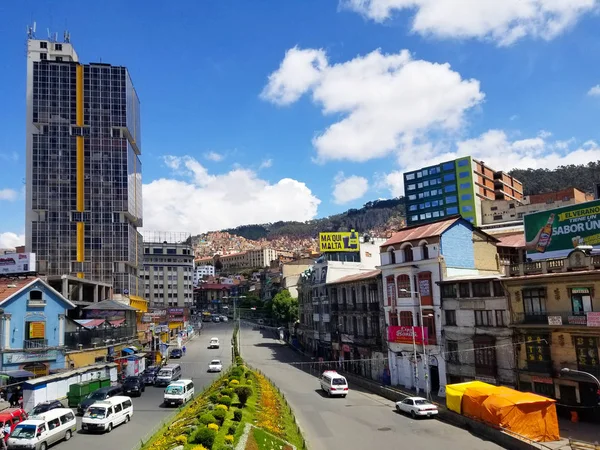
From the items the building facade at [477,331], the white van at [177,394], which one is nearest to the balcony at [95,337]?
the white van at [177,394]

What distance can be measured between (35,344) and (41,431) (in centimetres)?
2329

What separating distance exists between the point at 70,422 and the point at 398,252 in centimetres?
3498

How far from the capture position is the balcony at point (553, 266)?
35.0 metres

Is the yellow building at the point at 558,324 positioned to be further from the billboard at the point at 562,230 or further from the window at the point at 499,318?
the billboard at the point at 562,230

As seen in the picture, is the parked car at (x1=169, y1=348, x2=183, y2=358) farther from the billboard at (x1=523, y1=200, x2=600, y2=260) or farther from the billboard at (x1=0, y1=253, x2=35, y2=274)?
the billboard at (x1=523, y1=200, x2=600, y2=260)

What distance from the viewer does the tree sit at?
104 meters

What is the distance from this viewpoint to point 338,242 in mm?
79625

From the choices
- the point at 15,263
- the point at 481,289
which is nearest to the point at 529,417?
the point at 481,289

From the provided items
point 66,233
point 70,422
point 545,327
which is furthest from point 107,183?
point 545,327

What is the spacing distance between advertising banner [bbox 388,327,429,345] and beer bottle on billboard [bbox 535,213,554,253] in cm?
1261

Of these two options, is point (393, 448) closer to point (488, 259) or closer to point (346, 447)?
point (346, 447)

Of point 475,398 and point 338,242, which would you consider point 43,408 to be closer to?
point 475,398

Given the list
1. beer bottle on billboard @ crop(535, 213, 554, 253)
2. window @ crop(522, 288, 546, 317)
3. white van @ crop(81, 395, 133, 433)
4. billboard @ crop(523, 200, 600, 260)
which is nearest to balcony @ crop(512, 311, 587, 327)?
window @ crop(522, 288, 546, 317)

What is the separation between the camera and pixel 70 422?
30078mm
